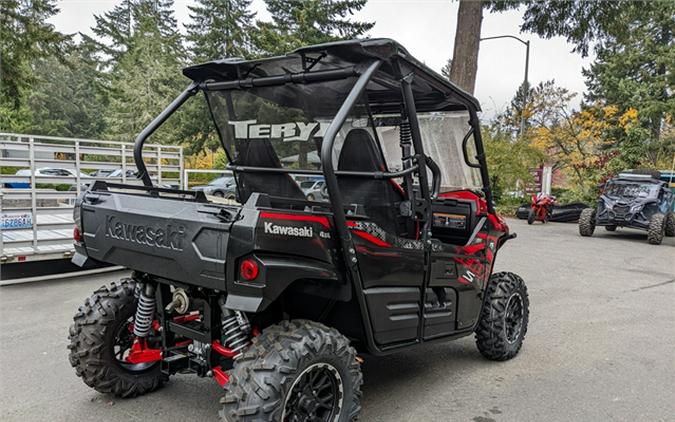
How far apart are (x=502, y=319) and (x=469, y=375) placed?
1.82 ft

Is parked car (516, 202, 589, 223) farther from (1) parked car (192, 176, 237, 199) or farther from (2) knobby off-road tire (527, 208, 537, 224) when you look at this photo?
(1) parked car (192, 176, 237, 199)

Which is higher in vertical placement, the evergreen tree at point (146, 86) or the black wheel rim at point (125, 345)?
the evergreen tree at point (146, 86)

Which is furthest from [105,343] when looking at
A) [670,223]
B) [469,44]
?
[670,223]

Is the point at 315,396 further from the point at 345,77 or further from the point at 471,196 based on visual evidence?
the point at 471,196

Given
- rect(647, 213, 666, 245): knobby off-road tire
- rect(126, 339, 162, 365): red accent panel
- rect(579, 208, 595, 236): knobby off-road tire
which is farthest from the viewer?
rect(579, 208, 595, 236): knobby off-road tire

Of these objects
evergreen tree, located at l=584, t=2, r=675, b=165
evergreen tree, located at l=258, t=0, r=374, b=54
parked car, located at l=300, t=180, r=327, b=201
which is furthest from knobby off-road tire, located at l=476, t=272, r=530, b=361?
evergreen tree, located at l=258, t=0, r=374, b=54

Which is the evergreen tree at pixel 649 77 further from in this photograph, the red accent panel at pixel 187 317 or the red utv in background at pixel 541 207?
the red accent panel at pixel 187 317

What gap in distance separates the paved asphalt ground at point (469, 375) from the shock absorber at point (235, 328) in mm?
766

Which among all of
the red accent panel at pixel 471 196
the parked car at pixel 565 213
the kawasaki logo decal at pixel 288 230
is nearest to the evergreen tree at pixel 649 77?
the parked car at pixel 565 213

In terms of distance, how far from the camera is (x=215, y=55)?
30.4 meters

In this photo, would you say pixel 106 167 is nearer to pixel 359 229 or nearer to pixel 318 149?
pixel 318 149

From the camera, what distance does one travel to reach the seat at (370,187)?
126 inches

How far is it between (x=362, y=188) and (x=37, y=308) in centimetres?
449

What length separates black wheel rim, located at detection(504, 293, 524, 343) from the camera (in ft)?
14.4
